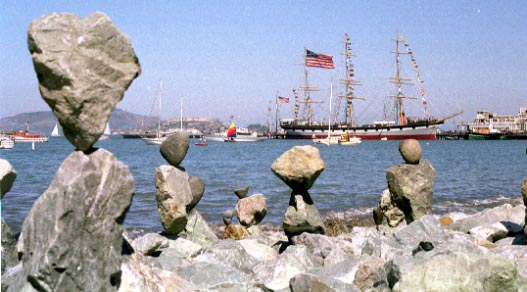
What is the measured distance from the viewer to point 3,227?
19.7ft

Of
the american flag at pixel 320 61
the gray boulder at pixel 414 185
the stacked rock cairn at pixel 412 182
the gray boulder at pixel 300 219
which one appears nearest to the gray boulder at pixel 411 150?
the stacked rock cairn at pixel 412 182

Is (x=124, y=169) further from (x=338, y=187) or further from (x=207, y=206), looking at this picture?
(x=338, y=187)

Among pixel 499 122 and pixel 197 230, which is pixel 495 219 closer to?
pixel 197 230

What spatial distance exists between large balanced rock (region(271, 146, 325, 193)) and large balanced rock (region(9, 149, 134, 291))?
4326 millimetres

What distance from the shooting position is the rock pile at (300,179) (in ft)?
27.8

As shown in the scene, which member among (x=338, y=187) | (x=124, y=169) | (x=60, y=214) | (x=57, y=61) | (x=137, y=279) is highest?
(x=57, y=61)

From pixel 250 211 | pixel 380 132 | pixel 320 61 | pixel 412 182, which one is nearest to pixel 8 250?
pixel 250 211

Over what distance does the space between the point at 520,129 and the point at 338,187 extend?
13898 cm

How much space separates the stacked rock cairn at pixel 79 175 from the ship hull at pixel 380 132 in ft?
360

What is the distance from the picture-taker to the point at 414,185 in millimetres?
10086

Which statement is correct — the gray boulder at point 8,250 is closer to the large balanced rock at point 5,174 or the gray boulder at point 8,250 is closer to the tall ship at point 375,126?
the large balanced rock at point 5,174

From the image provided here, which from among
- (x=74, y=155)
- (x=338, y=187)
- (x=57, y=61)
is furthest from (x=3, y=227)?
(x=338, y=187)

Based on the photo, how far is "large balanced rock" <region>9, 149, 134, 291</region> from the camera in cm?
416

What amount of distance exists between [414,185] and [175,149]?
439 cm
